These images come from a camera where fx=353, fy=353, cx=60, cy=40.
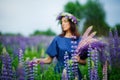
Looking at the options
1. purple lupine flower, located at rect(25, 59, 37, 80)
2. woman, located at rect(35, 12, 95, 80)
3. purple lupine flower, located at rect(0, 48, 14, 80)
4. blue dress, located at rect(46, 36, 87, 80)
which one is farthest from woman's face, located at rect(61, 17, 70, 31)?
purple lupine flower, located at rect(0, 48, 14, 80)

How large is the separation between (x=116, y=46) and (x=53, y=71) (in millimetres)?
1314

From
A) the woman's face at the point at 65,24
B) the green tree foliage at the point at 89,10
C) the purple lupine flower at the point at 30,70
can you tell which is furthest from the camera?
the green tree foliage at the point at 89,10

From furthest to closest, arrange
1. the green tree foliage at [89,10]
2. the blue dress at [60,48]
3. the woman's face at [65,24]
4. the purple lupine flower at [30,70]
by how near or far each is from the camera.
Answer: the green tree foliage at [89,10] < the woman's face at [65,24] < the blue dress at [60,48] < the purple lupine flower at [30,70]

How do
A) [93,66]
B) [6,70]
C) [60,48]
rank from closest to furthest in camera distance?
[6,70]
[93,66]
[60,48]

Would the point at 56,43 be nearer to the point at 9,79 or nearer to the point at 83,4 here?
the point at 9,79

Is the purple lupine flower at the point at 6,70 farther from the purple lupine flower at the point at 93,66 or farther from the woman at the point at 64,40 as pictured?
the woman at the point at 64,40

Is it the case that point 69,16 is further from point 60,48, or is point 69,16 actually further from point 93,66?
point 93,66

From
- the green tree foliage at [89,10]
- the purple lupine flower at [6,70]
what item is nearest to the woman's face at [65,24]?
the purple lupine flower at [6,70]

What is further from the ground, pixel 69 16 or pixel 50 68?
pixel 69 16

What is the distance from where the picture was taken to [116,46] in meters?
6.63

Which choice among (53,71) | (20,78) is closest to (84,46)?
(53,71)

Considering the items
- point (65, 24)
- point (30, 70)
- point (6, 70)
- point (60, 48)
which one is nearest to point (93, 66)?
point (30, 70)

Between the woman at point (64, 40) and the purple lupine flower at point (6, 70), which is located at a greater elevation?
the woman at point (64, 40)

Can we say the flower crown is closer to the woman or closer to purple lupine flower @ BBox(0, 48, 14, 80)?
the woman
